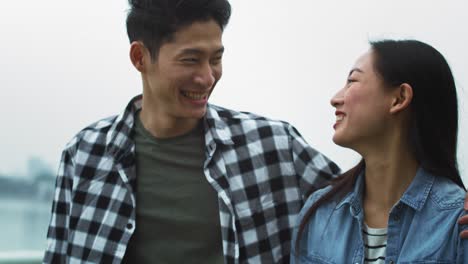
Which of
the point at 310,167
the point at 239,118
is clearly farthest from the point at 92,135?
the point at 310,167

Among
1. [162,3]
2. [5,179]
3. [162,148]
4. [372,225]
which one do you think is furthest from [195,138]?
[5,179]

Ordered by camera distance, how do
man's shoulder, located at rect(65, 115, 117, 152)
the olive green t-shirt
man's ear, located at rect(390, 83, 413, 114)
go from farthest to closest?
man's shoulder, located at rect(65, 115, 117, 152) < the olive green t-shirt < man's ear, located at rect(390, 83, 413, 114)

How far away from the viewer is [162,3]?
3.97 ft

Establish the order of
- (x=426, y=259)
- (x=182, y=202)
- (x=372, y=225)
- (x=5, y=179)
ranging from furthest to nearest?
(x=5, y=179)
(x=182, y=202)
(x=372, y=225)
(x=426, y=259)

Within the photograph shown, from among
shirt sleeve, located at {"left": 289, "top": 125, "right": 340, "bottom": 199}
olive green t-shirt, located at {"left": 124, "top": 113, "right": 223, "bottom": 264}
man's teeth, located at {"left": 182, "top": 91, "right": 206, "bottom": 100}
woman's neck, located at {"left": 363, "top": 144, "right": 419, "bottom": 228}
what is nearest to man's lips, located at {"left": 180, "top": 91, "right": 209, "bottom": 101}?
man's teeth, located at {"left": 182, "top": 91, "right": 206, "bottom": 100}

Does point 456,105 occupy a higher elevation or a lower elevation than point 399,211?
higher

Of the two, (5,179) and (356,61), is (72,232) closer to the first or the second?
(5,179)

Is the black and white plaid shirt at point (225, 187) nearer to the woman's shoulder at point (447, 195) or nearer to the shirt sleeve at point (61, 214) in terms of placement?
the shirt sleeve at point (61, 214)

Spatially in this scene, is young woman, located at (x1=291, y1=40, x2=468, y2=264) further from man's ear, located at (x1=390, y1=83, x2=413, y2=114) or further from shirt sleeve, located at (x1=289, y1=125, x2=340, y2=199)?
shirt sleeve, located at (x1=289, y1=125, x2=340, y2=199)

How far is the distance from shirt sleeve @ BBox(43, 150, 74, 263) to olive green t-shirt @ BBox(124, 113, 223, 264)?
0.16m

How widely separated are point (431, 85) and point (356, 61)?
0.15m

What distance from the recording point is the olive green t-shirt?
46.1 inches

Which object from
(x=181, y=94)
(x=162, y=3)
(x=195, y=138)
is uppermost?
(x=162, y=3)

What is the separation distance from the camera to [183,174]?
1.22 meters
